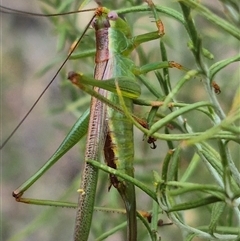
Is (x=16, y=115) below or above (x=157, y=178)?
above

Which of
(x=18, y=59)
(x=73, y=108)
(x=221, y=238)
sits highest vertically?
(x=18, y=59)

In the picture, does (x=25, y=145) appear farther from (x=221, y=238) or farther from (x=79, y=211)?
(x=221, y=238)

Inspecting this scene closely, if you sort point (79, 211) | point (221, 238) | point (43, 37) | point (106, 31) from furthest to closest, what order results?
point (43, 37) < point (106, 31) < point (79, 211) < point (221, 238)

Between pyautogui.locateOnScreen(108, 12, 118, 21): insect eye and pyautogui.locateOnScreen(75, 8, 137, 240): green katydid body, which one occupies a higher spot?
pyautogui.locateOnScreen(108, 12, 118, 21): insect eye

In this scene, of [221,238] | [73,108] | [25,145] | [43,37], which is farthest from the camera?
[43,37]

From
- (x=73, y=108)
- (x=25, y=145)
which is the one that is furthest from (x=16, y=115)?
(x=73, y=108)

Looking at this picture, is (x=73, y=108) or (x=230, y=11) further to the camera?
(x=73, y=108)

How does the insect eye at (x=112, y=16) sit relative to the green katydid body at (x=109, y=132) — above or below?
above

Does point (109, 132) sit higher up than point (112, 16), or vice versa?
point (112, 16)
